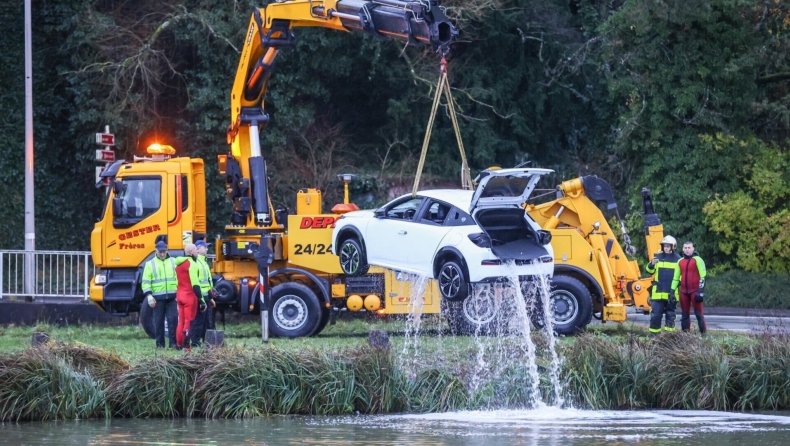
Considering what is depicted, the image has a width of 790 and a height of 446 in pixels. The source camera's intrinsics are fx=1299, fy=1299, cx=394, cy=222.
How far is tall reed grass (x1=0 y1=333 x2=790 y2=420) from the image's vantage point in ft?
50.9

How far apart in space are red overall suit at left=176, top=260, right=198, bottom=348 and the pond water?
4093 millimetres

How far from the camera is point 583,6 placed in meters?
38.2

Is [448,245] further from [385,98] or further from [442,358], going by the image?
[385,98]

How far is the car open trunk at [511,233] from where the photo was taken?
1806 cm

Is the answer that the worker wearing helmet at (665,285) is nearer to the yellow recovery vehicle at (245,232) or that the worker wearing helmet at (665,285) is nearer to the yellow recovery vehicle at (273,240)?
the yellow recovery vehicle at (273,240)

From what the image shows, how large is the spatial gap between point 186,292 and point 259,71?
4.64 metres

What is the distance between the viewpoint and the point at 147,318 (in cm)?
2175

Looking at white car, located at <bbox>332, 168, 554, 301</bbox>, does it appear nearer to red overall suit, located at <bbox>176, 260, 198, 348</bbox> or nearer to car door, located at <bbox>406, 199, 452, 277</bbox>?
car door, located at <bbox>406, 199, 452, 277</bbox>

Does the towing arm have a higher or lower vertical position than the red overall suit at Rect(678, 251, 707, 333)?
higher

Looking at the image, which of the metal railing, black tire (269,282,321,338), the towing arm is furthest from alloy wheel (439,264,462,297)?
the metal railing

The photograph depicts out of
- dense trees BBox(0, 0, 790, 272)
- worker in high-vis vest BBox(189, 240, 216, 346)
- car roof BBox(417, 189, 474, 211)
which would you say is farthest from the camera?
dense trees BBox(0, 0, 790, 272)

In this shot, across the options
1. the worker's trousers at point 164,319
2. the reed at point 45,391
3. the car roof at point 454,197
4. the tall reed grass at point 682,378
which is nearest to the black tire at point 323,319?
the worker's trousers at point 164,319

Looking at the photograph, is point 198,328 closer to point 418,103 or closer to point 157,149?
point 157,149

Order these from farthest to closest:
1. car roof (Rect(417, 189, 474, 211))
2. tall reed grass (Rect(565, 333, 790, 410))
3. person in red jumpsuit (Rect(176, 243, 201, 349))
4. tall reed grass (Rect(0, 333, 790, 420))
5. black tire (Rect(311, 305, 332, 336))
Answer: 1. black tire (Rect(311, 305, 332, 336))
2. person in red jumpsuit (Rect(176, 243, 201, 349))
3. car roof (Rect(417, 189, 474, 211))
4. tall reed grass (Rect(565, 333, 790, 410))
5. tall reed grass (Rect(0, 333, 790, 420))
